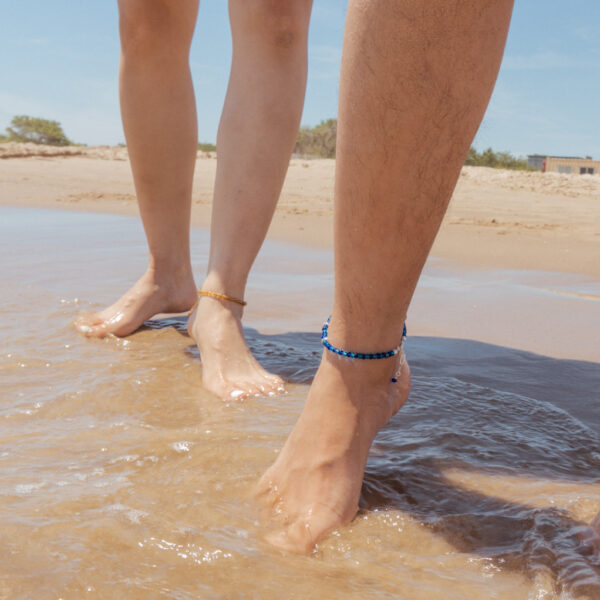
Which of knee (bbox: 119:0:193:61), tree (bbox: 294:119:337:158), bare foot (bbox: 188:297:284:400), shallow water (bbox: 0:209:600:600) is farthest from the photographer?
tree (bbox: 294:119:337:158)

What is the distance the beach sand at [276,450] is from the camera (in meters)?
0.85

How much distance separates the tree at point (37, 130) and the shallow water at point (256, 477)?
44.7 m

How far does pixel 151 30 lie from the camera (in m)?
2.02

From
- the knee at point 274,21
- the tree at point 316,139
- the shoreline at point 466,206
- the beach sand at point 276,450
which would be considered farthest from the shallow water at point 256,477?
the tree at point 316,139

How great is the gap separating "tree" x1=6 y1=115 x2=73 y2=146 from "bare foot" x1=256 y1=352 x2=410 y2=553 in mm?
45321

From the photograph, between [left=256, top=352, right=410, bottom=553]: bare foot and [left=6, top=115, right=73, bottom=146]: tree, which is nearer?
[left=256, top=352, right=410, bottom=553]: bare foot

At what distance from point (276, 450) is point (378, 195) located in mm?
501

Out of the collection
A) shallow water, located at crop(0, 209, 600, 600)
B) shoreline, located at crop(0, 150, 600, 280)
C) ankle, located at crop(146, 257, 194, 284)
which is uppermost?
shoreline, located at crop(0, 150, 600, 280)

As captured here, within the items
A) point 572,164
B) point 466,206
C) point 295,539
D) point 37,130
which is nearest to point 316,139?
point 37,130

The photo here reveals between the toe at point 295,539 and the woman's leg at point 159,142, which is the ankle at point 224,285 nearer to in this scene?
the woman's leg at point 159,142

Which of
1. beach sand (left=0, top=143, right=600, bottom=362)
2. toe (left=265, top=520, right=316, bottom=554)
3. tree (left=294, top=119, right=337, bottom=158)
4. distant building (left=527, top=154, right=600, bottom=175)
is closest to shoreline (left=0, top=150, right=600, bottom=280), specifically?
beach sand (left=0, top=143, right=600, bottom=362)

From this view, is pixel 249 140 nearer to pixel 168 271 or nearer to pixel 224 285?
pixel 224 285

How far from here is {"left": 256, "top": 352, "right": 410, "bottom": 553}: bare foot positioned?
1.03m

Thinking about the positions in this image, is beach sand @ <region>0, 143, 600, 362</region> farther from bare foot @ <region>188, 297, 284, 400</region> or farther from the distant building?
the distant building
